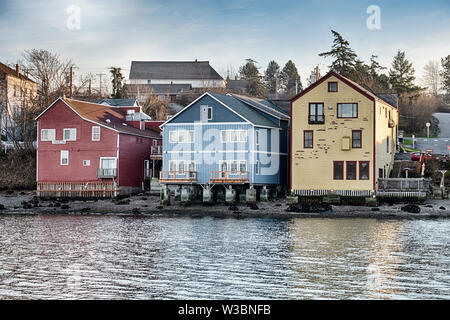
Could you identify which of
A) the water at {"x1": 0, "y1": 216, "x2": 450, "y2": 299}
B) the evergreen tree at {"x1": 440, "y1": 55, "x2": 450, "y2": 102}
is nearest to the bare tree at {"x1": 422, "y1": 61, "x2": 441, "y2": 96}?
the evergreen tree at {"x1": 440, "y1": 55, "x2": 450, "y2": 102}

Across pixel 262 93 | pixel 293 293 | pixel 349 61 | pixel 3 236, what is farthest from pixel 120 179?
pixel 262 93

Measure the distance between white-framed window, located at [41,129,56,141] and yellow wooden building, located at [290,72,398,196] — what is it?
23806mm

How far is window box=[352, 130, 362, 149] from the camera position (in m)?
58.8

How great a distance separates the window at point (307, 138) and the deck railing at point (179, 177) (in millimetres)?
9829

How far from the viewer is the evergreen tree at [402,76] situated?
92.8m

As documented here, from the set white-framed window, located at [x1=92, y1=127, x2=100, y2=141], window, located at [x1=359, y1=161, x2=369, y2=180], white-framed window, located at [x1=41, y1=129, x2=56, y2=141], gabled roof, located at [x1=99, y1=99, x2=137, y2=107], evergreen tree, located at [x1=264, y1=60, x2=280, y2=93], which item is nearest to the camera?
window, located at [x1=359, y1=161, x2=369, y2=180]

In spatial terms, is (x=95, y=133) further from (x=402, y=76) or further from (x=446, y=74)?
(x=446, y=74)

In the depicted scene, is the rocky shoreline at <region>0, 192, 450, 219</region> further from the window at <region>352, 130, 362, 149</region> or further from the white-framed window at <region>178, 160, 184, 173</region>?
the window at <region>352, 130, 362, 149</region>

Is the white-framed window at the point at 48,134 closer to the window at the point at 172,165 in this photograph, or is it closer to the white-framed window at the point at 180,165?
the window at the point at 172,165

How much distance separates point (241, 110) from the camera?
62.8 m

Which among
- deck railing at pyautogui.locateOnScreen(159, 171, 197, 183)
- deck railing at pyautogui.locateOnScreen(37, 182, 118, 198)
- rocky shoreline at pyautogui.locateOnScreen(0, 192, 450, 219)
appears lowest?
rocky shoreline at pyautogui.locateOnScreen(0, 192, 450, 219)

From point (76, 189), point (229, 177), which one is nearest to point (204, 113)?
point (229, 177)

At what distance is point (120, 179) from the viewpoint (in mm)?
66812

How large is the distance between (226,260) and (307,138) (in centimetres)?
3118
